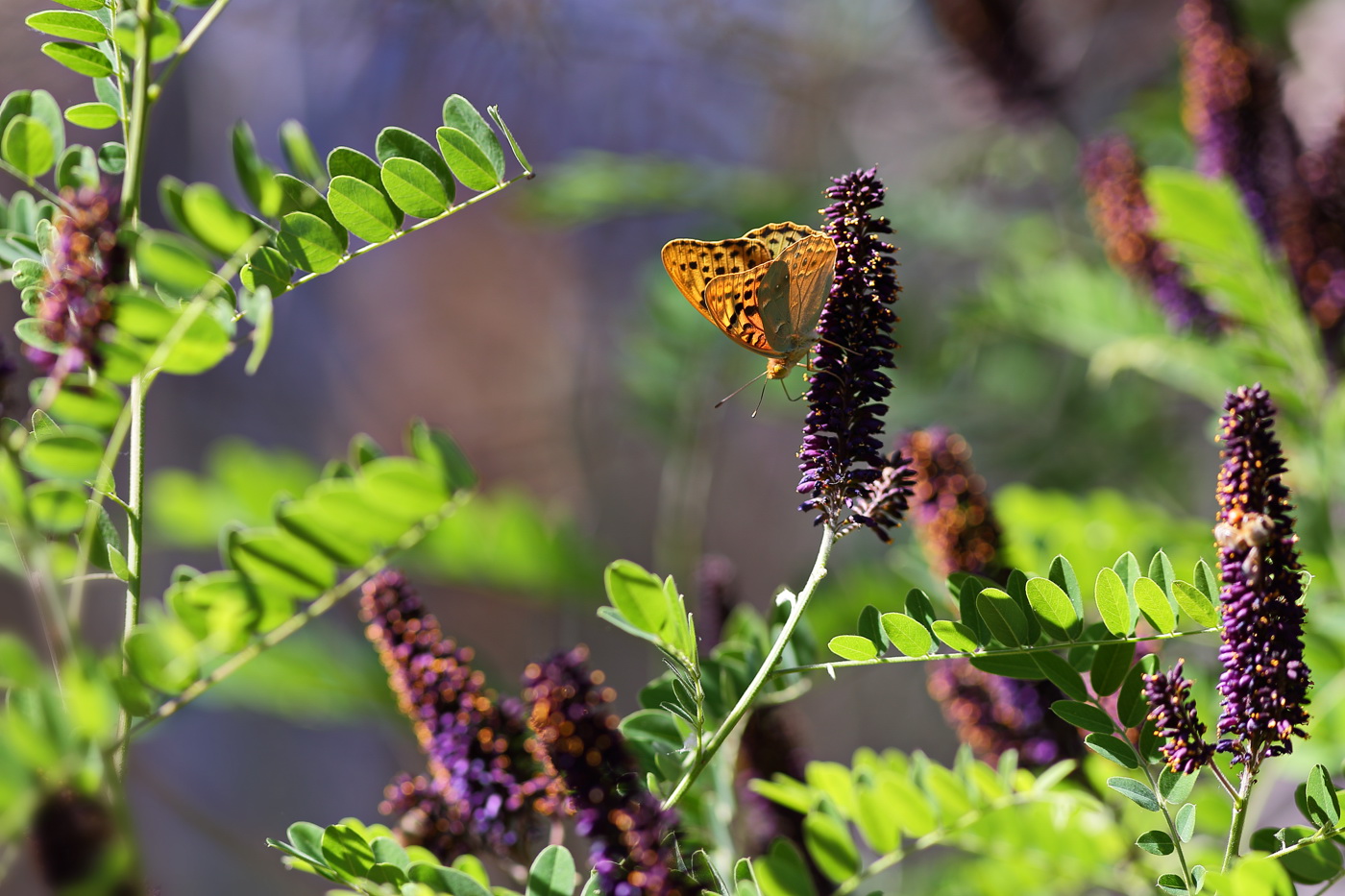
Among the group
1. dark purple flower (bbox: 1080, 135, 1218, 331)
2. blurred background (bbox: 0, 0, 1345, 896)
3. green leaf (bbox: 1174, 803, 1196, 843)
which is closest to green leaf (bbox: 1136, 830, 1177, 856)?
green leaf (bbox: 1174, 803, 1196, 843)

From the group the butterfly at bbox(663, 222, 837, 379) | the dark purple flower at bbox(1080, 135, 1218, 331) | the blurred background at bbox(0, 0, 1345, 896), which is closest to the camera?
the butterfly at bbox(663, 222, 837, 379)

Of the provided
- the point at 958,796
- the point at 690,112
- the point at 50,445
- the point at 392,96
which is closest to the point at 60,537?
the point at 50,445

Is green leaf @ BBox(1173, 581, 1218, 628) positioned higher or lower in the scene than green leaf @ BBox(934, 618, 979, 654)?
higher

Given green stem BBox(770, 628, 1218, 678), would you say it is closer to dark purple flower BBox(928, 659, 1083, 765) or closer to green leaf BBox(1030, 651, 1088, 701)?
green leaf BBox(1030, 651, 1088, 701)

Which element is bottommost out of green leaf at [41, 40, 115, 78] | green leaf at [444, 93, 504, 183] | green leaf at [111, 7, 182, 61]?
green leaf at [444, 93, 504, 183]

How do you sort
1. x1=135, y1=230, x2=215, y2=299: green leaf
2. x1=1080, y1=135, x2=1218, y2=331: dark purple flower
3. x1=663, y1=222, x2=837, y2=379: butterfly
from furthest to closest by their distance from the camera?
x1=1080, y1=135, x2=1218, y2=331: dark purple flower
x1=663, y1=222, x2=837, y2=379: butterfly
x1=135, y1=230, x2=215, y2=299: green leaf
